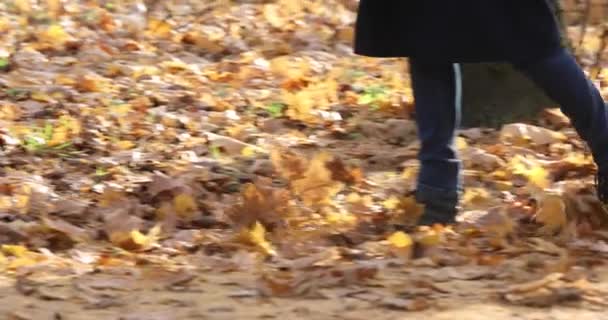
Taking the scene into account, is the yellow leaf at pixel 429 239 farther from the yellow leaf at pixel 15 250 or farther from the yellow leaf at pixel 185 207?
the yellow leaf at pixel 15 250

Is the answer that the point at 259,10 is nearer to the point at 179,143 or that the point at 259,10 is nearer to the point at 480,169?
the point at 179,143

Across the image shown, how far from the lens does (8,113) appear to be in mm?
5445

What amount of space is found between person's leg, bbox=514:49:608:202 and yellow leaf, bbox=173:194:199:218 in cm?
128

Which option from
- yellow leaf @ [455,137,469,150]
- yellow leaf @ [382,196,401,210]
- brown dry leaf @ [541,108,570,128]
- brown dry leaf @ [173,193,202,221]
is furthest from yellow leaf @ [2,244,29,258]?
brown dry leaf @ [541,108,570,128]

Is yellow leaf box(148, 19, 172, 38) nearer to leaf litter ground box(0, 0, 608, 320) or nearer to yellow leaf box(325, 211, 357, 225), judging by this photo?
leaf litter ground box(0, 0, 608, 320)

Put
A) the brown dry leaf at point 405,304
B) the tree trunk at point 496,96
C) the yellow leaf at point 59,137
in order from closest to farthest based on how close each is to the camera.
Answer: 1. the brown dry leaf at point 405,304
2. the yellow leaf at point 59,137
3. the tree trunk at point 496,96

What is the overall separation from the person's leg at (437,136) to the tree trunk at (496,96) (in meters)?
1.39

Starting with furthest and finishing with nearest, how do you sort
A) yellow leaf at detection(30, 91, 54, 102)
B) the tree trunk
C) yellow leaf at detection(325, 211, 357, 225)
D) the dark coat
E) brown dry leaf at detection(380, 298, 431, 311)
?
yellow leaf at detection(30, 91, 54, 102)
the tree trunk
yellow leaf at detection(325, 211, 357, 225)
the dark coat
brown dry leaf at detection(380, 298, 431, 311)

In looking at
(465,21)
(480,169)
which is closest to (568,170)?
(480,169)

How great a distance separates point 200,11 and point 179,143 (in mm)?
3354

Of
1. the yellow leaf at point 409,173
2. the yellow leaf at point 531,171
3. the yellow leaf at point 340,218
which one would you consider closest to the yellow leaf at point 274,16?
the yellow leaf at point 409,173

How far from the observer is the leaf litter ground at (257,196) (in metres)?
3.17

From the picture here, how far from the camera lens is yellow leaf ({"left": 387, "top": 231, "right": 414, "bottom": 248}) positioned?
3592mm

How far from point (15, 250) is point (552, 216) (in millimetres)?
1752
